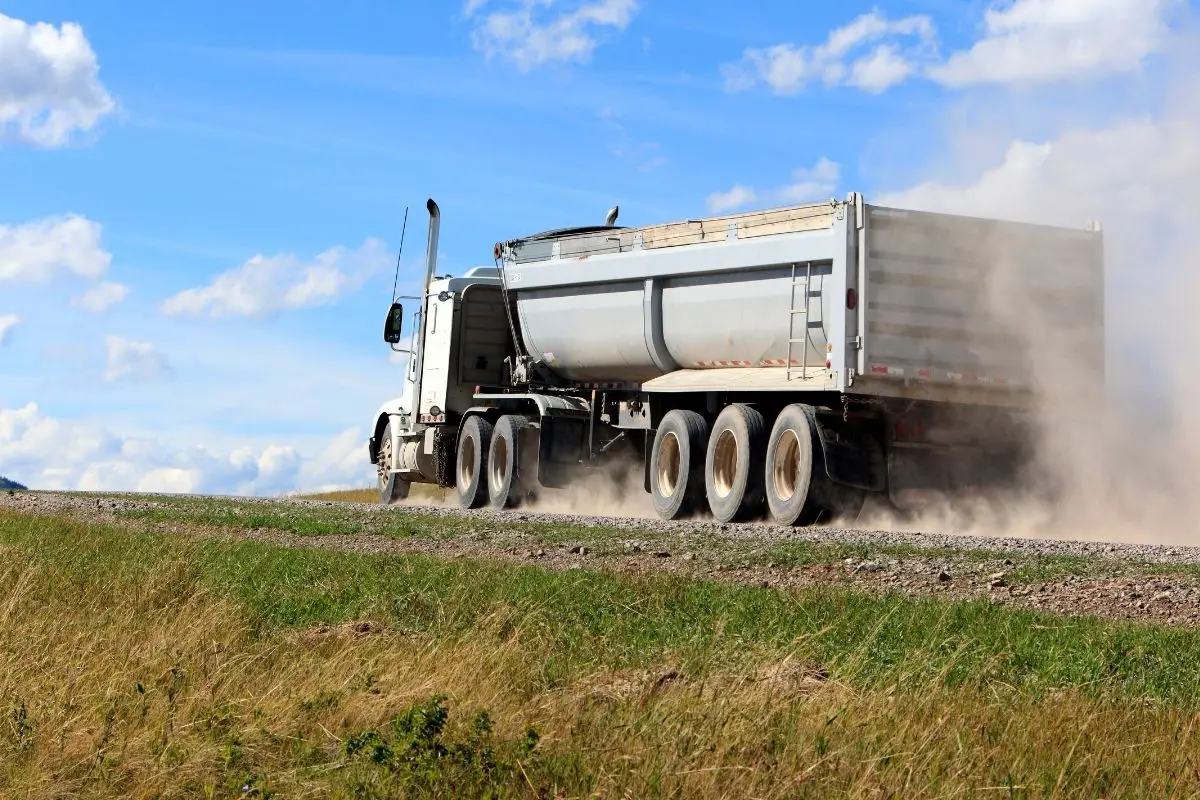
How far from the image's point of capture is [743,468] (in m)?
17.8

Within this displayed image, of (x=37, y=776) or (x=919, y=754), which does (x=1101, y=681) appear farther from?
(x=37, y=776)

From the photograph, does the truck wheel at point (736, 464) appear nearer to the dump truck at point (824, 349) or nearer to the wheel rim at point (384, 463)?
the dump truck at point (824, 349)

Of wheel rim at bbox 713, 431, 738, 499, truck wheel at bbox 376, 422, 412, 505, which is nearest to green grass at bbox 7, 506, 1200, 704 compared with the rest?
wheel rim at bbox 713, 431, 738, 499

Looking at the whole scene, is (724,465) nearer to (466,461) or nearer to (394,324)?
(466,461)

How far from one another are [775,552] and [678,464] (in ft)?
23.7

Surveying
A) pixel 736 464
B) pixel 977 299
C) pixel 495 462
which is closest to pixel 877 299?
pixel 977 299

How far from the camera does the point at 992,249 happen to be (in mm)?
16875

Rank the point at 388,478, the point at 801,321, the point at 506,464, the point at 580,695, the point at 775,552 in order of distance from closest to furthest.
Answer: the point at 580,695
the point at 775,552
the point at 801,321
the point at 506,464
the point at 388,478

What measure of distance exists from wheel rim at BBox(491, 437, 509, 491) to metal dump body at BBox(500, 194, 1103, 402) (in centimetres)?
418

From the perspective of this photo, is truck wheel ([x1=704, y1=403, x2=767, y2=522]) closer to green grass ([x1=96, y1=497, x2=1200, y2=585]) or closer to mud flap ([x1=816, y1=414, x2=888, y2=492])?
mud flap ([x1=816, y1=414, x2=888, y2=492])

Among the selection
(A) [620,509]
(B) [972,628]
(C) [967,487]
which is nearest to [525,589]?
(B) [972,628]

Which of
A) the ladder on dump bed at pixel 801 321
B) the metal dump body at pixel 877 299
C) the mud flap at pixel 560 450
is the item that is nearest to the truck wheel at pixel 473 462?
the mud flap at pixel 560 450

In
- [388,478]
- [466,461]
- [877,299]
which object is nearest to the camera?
[877,299]

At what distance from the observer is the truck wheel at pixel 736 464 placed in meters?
17.8
